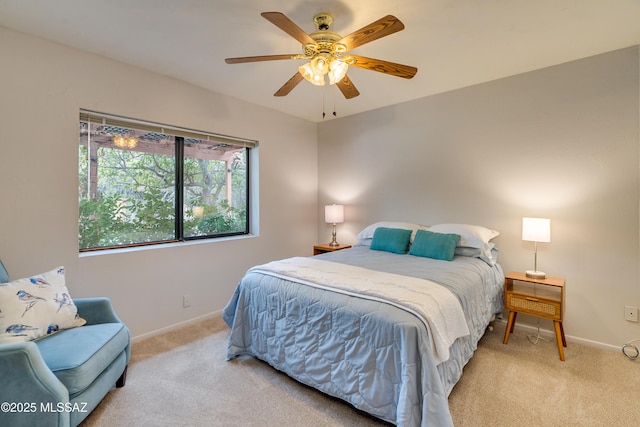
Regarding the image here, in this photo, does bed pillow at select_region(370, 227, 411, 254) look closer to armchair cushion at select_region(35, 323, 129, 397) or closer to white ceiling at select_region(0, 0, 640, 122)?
white ceiling at select_region(0, 0, 640, 122)

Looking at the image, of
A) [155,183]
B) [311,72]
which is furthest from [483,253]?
[155,183]

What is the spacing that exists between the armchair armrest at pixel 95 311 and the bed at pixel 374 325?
81 cm

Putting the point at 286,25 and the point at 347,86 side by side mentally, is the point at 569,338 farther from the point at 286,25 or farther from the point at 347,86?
the point at 286,25

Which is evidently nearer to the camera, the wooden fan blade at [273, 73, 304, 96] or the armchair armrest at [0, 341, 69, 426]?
the armchair armrest at [0, 341, 69, 426]

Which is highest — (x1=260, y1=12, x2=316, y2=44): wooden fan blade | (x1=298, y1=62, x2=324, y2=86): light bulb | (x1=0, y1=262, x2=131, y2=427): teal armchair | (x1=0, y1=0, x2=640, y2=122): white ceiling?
(x1=0, y1=0, x2=640, y2=122): white ceiling

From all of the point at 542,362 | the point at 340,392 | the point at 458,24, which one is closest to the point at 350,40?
the point at 458,24

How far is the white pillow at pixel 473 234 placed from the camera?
105 inches

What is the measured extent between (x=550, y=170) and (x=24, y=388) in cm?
390

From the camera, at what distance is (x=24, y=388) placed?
132cm

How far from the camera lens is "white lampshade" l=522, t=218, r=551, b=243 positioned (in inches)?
95.0

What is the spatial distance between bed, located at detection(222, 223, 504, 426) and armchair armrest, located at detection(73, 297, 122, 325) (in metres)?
0.81

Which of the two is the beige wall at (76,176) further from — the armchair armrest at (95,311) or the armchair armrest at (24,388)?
the armchair armrest at (24,388)

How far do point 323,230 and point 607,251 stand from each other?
122 inches

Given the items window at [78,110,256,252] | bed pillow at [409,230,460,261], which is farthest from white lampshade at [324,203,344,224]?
bed pillow at [409,230,460,261]
